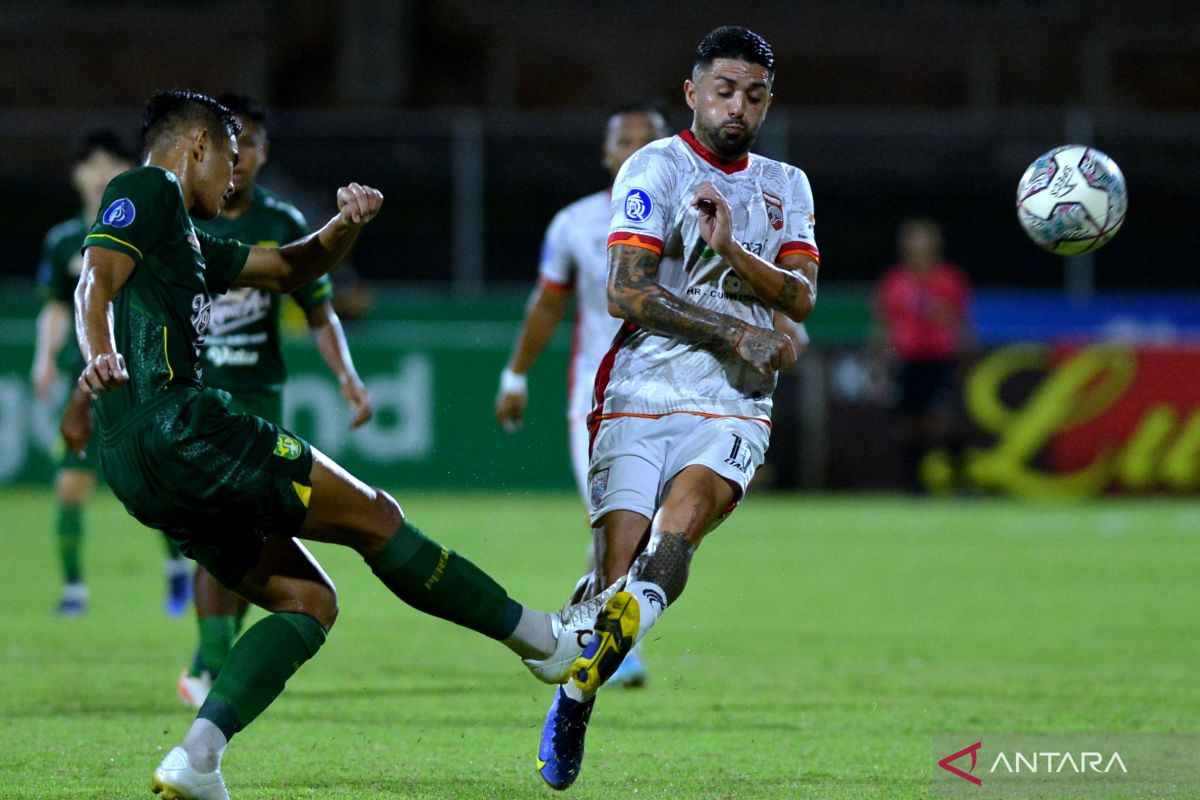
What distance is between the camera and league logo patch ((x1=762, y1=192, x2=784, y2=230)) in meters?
5.48

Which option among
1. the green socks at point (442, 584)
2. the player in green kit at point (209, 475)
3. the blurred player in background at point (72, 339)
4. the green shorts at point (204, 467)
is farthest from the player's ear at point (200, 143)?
the blurred player in background at point (72, 339)

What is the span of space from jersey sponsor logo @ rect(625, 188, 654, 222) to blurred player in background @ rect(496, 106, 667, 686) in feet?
7.66

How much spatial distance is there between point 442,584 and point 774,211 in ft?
5.42

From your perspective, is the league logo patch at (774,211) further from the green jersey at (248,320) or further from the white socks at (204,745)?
the white socks at (204,745)

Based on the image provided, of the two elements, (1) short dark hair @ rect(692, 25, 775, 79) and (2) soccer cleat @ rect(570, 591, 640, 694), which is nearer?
(2) soccer cleat @ rect(570, 591, 640, 694)

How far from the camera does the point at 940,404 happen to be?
16.8 m

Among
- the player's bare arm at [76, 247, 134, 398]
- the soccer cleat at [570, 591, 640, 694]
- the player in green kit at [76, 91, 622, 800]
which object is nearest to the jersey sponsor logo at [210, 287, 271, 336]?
the player in green kit at [76, 91, 622, 800]

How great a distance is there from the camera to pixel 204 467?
15.1 feet

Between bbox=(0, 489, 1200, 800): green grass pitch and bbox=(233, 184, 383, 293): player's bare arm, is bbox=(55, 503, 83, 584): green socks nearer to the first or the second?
bbox=(0, 489, 1200, 800): green grass pitch

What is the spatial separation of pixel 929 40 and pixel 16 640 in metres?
20.0

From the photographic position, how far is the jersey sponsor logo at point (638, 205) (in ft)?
17.4

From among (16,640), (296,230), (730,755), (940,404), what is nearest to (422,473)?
(940,404)

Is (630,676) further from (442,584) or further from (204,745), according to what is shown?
(204,745)

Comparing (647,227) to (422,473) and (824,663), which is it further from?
(422,473)
